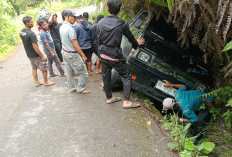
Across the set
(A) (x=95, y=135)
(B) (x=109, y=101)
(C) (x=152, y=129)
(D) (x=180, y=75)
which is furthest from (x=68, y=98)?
(D) (x=180, y=75)

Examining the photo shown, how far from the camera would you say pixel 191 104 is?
11.5 ft

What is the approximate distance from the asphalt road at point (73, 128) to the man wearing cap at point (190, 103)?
1.93 feet

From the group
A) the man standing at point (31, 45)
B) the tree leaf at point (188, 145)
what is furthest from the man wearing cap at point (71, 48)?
the tree leaf at point (188, 145)

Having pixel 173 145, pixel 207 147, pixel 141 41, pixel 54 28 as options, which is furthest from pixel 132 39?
pixel 54 28

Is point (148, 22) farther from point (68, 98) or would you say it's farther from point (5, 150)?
point (5, 150)

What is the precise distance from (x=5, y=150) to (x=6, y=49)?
9.43 metres

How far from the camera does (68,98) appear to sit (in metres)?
4.75

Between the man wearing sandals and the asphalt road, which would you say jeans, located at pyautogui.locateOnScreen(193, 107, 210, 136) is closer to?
the asphalt road

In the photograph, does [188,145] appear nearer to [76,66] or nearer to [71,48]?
[76,66]

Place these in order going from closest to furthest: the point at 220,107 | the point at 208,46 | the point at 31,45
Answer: the point at 208,46, the point at 220,107, the point at 31,45

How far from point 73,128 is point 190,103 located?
2.15 metres

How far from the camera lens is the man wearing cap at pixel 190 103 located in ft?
11.4

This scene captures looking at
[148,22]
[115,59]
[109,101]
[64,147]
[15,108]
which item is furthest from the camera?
[15,108]

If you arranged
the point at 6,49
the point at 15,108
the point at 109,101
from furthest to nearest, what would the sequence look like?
the point at 6,49
the point at 15,108
the point at 109,101
